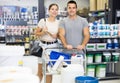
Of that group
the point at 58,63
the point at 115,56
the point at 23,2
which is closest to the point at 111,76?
the point at 115,56

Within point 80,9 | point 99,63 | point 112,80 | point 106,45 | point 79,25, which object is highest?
point 80,9

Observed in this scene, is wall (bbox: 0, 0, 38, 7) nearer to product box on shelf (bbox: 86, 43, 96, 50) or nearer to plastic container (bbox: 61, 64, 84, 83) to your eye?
product box on shelf (bbox: 86, 43, 96, 50)

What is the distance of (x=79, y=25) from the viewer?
3783 mm

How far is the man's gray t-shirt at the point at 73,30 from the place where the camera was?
378cm

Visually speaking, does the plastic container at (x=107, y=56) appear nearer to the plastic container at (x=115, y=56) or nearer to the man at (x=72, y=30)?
the plastic container at (x=115, y=56)

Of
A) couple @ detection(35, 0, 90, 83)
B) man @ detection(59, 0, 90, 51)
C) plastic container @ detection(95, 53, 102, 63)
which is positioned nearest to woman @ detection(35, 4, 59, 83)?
couple @ detection(35, 0, 90, 83)

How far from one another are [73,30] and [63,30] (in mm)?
161

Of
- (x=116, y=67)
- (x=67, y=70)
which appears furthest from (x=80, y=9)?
(x=67, y=70)

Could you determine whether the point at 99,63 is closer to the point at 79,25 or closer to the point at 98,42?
the point at 98,42

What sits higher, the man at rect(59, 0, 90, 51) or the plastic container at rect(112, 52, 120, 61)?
the man at rect(59, 0, 90, 51)

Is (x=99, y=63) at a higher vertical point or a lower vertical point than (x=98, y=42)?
lower

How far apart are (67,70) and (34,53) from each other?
5.00ft

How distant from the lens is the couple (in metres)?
3.71

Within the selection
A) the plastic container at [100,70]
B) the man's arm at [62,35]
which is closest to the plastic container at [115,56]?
the plastic container at [100,70]
